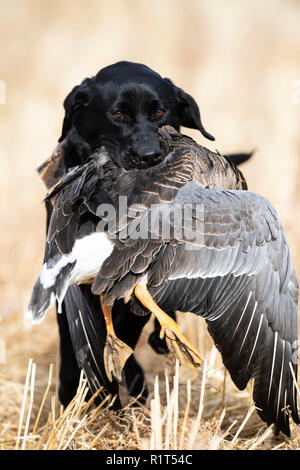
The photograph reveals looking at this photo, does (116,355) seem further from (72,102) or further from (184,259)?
(72,102)

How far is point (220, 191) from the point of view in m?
2.69

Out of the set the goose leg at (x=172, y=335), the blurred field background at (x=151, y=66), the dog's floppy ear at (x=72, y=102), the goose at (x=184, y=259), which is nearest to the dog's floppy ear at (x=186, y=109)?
the dog's floppy ear at (x=72, y=102)

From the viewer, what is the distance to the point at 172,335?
251 centimetres

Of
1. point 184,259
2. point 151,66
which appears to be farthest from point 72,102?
point 151,66

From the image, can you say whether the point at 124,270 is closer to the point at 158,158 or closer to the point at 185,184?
the point at 185,184

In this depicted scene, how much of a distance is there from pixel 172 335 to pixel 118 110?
1.40 m

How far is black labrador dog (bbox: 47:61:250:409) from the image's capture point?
130 inches

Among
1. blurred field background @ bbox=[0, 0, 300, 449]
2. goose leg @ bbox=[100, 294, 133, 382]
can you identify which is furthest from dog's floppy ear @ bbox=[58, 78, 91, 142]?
blurred field background @ bbox=[0, 0, 300, 449]

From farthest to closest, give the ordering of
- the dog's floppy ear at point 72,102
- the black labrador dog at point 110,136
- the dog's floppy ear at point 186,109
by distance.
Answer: the dog's floppy ear at point 186,109 < the dog's floppy ear at point 72,102 < the black labrador dog at point 110,136

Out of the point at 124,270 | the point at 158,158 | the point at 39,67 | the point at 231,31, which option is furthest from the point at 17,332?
the point at 231,31

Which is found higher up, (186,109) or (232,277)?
(186,109)

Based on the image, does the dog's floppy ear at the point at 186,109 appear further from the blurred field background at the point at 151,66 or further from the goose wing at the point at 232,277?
the blurred field background at the point at 151,66

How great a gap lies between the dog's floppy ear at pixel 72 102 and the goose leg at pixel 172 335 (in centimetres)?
127

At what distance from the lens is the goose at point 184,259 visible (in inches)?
98.6
